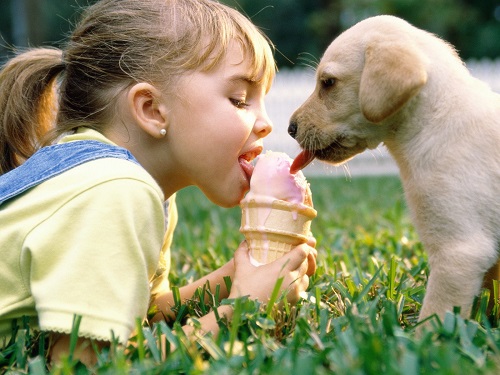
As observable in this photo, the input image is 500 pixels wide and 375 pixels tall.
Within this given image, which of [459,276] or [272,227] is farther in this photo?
[272,227]

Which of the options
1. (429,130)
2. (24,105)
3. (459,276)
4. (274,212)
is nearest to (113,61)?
(24,105)

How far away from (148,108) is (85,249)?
94 centimetres

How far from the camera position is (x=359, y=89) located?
302 centimetres

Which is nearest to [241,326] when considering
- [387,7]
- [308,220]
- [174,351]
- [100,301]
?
[174,351]

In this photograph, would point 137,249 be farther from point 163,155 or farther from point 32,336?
point 163,155

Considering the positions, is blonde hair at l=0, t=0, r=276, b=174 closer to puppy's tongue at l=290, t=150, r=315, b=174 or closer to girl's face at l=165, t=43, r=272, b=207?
girl's face at l=165, t=43, r=272, b=207

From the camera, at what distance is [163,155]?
3332 millimetres

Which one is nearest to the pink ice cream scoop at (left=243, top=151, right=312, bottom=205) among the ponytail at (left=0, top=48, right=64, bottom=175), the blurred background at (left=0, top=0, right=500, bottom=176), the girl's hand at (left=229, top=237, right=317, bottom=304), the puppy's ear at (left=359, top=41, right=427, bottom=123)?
the girl's hand at (left=229, top=237, right=317, bottom=304)

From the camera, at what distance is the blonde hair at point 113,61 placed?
10.9ft

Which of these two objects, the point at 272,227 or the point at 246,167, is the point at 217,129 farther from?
the point at 272,227

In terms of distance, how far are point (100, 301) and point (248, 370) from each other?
2.13ft

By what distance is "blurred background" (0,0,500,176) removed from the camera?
59.1 ft

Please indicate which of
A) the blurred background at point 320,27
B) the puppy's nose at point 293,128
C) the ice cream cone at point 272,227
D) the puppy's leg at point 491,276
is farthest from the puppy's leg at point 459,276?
the blurred background at point 320,27

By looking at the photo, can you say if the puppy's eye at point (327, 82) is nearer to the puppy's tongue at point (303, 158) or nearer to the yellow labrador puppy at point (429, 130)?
the yellow labrador puppy at point (429, 130)
